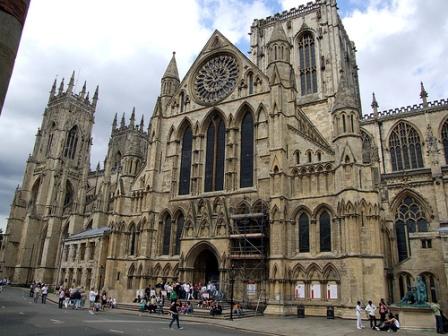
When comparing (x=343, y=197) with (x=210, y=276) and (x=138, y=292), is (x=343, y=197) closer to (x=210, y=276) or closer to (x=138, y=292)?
(x=210, y=276)

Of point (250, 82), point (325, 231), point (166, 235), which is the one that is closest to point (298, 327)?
point (325, 231)

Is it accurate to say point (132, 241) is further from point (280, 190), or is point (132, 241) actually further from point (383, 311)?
point (383, 311)

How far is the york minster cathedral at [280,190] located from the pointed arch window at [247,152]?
0.09m

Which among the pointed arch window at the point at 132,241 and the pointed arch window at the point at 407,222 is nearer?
the pointed arch window at the point at 132,241

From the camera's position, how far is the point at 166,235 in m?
30.1

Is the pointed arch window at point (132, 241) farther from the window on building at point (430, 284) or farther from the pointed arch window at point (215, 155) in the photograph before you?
the window on building at point (430, 284)

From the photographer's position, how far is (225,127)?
100 ft

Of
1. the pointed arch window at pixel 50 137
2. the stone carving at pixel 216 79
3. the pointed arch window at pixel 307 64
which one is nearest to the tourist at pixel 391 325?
the stone carving at pixel 216 79

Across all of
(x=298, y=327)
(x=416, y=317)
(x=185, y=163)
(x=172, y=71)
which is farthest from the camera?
(x=172, y=71)

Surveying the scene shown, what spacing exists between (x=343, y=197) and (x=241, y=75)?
14215 mm

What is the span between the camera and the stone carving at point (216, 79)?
104 feet

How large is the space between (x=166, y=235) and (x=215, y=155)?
7.93 metres

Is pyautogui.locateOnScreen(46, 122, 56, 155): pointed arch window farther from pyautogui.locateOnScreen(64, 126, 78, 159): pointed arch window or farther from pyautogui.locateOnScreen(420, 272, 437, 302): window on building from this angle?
pyautogui.locateOnScreen(420, 272, 437, 302): window on building

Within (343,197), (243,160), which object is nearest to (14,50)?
(343,197)
